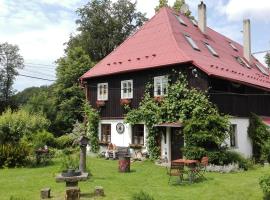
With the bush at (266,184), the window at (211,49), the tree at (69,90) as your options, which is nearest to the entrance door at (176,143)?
the window at (211,49)

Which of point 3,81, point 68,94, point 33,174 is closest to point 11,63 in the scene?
point 3,81

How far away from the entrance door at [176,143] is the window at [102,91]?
622cm

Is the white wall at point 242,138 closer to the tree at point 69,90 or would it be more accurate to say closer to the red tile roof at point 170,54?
the red tile roof at point 170,54

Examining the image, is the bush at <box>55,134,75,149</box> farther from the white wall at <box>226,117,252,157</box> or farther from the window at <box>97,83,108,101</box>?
the white wall at <box>226,117,252,157</box>

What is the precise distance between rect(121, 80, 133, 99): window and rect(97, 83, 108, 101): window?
1.54m

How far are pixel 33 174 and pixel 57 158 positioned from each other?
6.54 m

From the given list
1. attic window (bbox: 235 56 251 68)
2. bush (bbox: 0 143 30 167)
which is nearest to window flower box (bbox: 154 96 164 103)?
bush (bbox: 0 143 30 167)

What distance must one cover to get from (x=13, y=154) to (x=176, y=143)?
872cm

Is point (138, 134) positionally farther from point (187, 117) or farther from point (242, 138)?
point (242, 138)

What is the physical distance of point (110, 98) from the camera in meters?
27.0

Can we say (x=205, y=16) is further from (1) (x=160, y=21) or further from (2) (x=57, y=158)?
(2) (x=57, y=158)

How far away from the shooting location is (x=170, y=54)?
947 inches

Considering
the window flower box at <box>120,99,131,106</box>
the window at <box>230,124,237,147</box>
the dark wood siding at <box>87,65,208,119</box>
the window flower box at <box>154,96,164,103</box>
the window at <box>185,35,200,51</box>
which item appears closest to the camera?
the dark wood siding at <box>87,65,208,119</box>

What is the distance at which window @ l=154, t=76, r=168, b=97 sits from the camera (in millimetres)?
23797
